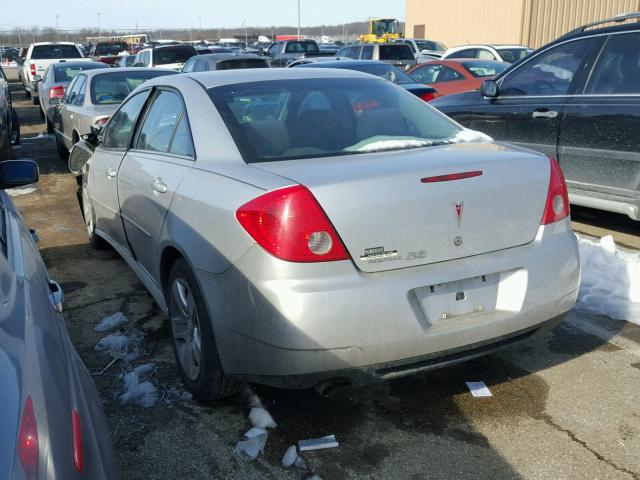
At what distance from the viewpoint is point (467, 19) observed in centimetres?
3344

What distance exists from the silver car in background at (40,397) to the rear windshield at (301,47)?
2697 cm

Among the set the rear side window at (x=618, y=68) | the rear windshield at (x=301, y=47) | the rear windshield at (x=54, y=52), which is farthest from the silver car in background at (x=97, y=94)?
the rear windshield at (x=301, y=47)

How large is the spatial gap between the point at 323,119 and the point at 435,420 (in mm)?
1626

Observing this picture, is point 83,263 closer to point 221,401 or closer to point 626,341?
point 221,401

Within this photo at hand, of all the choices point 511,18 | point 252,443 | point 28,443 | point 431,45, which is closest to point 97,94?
point 252,443

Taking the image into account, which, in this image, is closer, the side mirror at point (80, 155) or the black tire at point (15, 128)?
the side mirror at point (80, 155)

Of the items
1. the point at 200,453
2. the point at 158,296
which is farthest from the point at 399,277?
the point at 158,296

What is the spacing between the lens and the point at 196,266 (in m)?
3.06

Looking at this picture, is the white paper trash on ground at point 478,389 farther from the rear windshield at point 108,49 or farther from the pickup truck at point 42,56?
the rear windshield at point 108,49

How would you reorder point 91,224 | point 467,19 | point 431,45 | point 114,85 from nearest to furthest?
1. point 91,224
2. point 114,85
3. point 431,45
4. point 467,19

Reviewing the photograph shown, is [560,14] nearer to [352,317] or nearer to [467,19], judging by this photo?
[467,19]

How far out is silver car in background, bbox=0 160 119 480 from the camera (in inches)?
53.9

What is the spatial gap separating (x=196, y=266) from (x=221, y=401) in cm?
76

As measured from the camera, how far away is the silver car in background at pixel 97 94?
8742 mm
